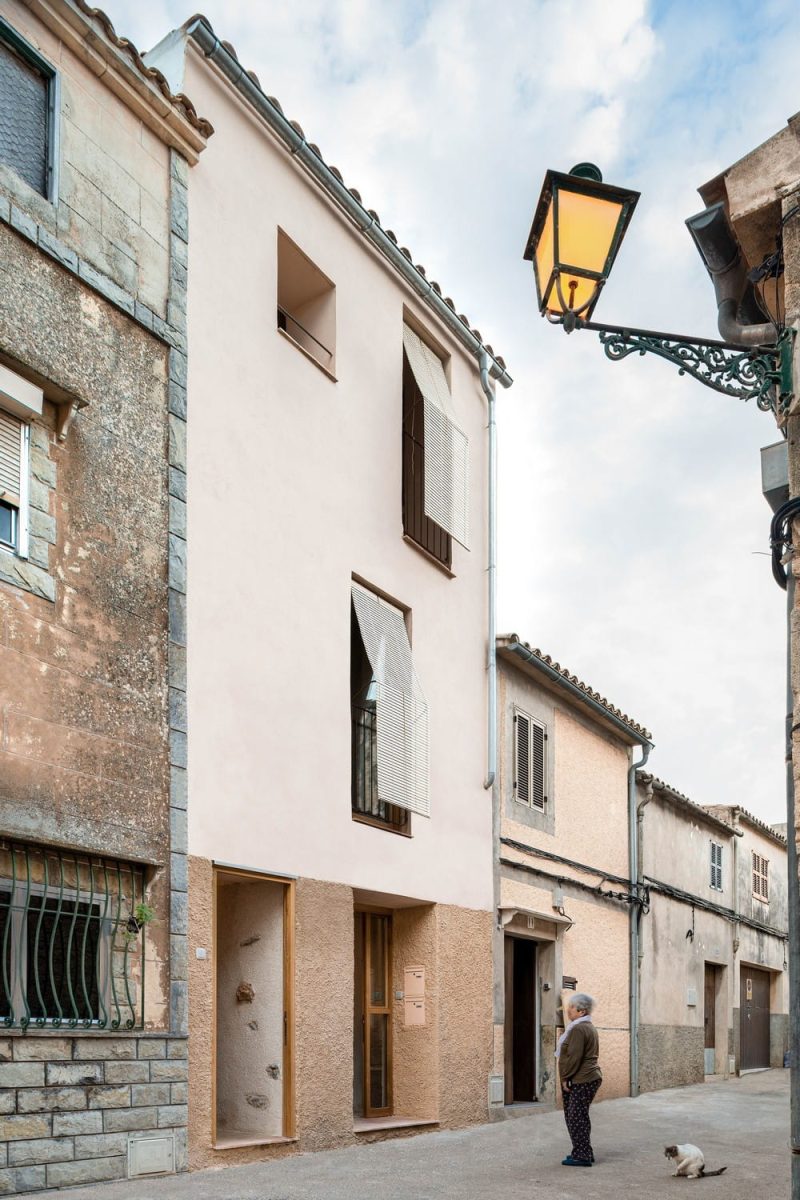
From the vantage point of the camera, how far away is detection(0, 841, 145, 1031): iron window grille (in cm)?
762

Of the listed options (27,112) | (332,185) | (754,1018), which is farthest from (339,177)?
(754,1018)

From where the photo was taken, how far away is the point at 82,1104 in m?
7.82

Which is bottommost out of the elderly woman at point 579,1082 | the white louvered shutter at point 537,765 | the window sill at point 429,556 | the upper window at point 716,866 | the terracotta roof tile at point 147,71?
the elderly woman at point 579,1082

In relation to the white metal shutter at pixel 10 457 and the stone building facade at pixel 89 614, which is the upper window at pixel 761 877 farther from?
the white metal shutter at pixel 10 457

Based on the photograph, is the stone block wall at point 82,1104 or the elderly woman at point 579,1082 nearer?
the stone block wall at point 82,1104

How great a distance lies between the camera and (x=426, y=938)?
13172 mm

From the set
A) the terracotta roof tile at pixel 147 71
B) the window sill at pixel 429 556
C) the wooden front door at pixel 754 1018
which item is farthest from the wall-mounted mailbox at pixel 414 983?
the wooden front door at pixel 754 1018

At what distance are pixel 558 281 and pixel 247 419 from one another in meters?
4.87

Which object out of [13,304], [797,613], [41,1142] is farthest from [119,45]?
[41,1142]

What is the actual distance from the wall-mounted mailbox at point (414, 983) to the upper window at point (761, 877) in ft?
56.0

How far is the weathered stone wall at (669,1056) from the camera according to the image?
19172mm

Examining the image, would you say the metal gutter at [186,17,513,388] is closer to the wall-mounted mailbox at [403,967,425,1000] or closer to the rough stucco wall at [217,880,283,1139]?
the rough stucco wall at [217,880,283,1139]

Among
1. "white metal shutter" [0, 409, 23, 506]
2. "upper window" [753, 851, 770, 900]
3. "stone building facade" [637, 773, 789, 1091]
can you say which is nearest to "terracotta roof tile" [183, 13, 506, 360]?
"white metal shutter" [0, 409, 23, 506]

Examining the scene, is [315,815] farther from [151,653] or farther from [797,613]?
[797,613]
